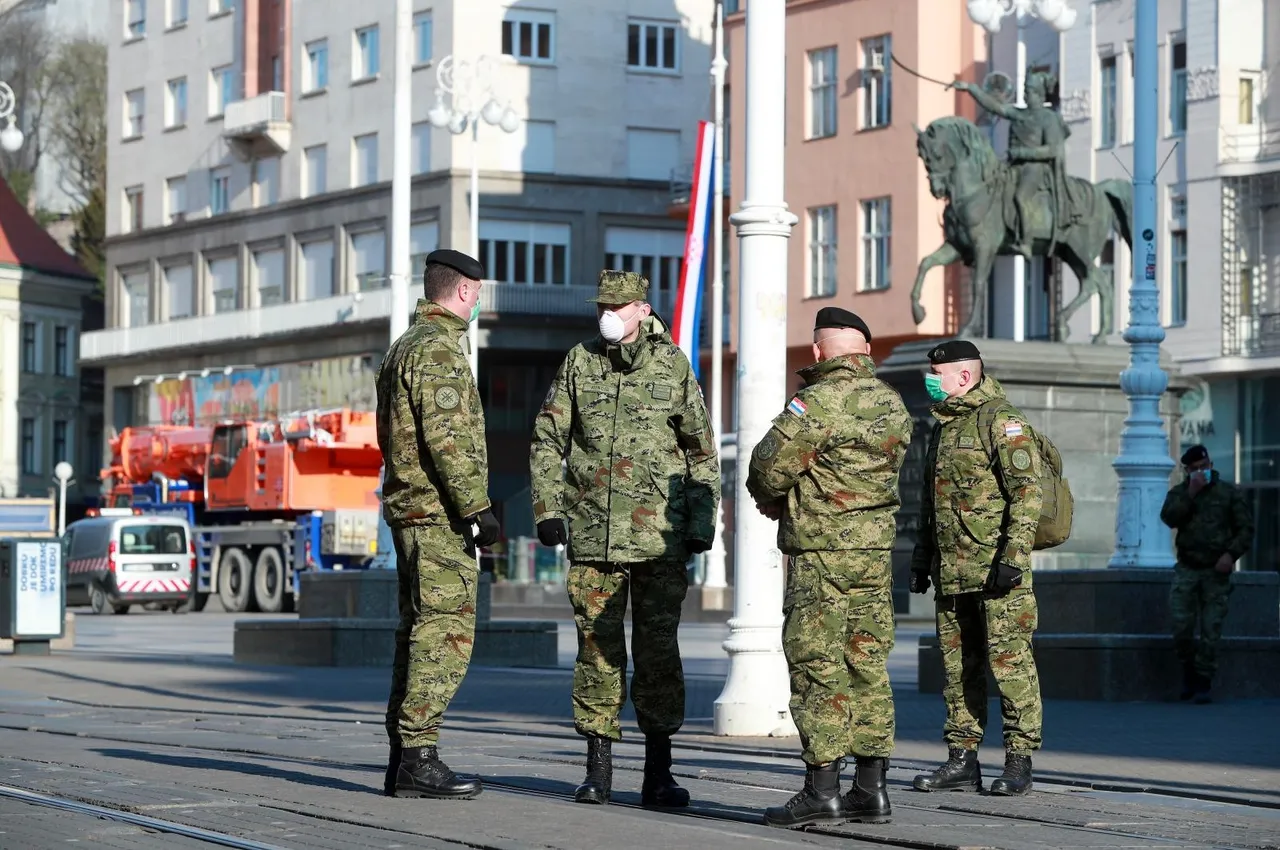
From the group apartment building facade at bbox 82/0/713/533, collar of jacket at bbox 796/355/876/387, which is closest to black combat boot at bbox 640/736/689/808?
collar of jacket at bbox 796/355/876/387

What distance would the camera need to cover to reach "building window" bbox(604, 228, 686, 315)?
229 feet

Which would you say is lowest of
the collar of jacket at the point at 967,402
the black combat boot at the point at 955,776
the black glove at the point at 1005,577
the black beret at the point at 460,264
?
the black combat boot at the point at 955,776

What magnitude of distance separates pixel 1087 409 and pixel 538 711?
35.0ft

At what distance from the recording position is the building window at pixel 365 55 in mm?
70000

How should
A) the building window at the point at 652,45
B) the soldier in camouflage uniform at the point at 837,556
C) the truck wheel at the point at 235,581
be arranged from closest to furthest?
1. the soldier in camouflage uniform at the point at 837,556
2. the truck wheel at the point at 235,581
3. the building window at the point at 652,45

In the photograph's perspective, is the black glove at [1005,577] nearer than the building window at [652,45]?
Yes

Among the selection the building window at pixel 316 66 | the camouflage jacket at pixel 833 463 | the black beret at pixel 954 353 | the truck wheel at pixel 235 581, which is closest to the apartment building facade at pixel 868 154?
the truck wheel at pixel 235 581

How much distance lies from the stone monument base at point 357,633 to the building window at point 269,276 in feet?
152

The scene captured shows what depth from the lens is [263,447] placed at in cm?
5050

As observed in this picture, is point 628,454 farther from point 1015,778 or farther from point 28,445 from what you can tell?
point 28,445

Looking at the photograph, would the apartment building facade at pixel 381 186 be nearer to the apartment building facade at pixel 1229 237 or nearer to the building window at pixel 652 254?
the building window at pixel 652 254

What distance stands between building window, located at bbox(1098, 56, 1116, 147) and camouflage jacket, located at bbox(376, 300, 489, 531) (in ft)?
142

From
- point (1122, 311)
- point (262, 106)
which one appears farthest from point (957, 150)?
point (262, 106)

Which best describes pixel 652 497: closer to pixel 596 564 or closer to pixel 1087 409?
pixel 596 564
